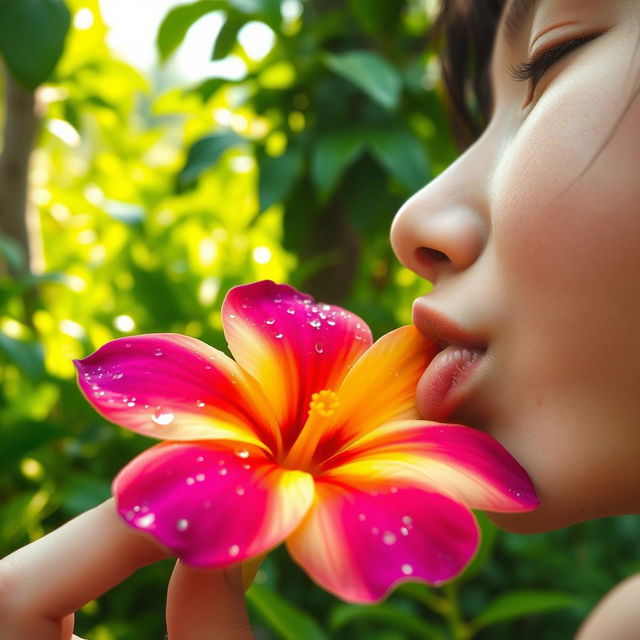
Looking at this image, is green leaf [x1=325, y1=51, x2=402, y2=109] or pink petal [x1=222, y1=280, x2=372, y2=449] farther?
green leaf [x1=325, y1=51, x2=402, y2=109]

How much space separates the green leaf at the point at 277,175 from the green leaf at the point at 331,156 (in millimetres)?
29

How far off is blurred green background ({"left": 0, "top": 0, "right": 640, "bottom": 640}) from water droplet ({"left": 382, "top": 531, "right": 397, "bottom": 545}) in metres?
0.41

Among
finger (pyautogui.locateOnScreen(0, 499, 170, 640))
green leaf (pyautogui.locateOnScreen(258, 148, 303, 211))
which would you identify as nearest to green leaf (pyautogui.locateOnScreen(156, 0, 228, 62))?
green leaf (pyautogui.locateOnScreen(258, 148, 303, 211))

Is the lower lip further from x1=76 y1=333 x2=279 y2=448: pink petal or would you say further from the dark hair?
the dark hair

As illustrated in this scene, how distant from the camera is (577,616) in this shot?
106 cm

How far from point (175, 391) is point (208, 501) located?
78 mm

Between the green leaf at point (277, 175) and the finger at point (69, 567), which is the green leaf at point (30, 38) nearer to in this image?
the green leaf at point (277, 175)

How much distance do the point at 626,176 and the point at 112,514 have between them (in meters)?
0.29

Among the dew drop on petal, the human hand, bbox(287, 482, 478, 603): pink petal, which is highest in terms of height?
the dew drop on petal

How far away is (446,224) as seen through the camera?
1.46ft

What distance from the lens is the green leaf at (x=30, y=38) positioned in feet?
2.39

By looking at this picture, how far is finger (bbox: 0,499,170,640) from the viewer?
0.35 meters

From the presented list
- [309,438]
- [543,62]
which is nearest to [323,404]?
[309,438]

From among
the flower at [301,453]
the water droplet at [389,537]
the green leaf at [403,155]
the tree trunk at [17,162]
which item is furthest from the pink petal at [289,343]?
the tree trunk at [17,162]
